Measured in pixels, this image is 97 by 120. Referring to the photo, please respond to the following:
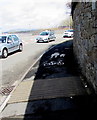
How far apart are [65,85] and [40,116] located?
86.5 inches

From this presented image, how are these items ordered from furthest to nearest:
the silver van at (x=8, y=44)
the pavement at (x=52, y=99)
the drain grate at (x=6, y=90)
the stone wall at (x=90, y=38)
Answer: the silver van at (x=8, y=44) → the drain grate at (x=6, y=90) → the stone wall at (x=90, y=38) → the pavement at (x=52, y=99)

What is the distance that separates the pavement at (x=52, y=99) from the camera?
4.35 metres

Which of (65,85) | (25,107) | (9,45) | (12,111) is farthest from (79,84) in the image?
(9,45)

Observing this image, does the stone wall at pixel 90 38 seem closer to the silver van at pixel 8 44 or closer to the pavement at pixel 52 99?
the pavement at pixel 52 99

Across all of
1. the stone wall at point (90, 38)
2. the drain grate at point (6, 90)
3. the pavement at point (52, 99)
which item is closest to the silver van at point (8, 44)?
the pavement at point (52, 99)

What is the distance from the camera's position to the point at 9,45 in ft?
45.2

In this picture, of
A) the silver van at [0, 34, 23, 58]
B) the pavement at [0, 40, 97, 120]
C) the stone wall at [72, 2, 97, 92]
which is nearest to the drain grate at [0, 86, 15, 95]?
the pavement at [0, 40, 97, 120]

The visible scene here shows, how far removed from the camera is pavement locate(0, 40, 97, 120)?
4.35 metres

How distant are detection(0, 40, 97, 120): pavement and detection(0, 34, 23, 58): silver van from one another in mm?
5992

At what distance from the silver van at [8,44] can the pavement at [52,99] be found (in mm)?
5992

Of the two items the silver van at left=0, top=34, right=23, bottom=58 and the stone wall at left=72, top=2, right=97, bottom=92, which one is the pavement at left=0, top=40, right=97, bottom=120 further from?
the silver van at left=0, top=34, right=23, bottom=58

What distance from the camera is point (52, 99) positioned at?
17.1 feet

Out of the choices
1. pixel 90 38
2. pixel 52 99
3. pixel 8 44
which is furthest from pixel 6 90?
pixel 8 44

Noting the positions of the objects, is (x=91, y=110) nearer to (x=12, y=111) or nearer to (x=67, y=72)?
(x=12, y=111)
